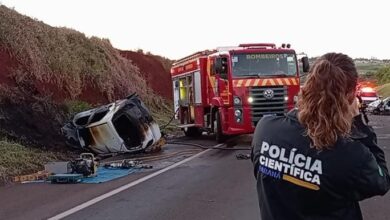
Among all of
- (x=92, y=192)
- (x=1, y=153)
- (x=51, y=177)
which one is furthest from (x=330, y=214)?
(x=1, y=153)

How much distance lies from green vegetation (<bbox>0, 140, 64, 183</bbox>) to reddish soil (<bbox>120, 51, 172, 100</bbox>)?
26.0 metres

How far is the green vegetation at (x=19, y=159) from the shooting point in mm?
11375

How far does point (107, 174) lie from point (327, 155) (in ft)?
31.1

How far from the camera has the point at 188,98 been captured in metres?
21.6

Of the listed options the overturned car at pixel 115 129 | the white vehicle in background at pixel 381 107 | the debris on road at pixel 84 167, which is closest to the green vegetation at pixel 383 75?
the white vehicle in background at pixel 381 107

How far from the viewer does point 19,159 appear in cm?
1229

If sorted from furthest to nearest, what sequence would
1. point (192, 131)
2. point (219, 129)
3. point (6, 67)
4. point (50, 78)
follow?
point (50, 78)
point (192, 131)
point (6, 67)
point (219, 129)

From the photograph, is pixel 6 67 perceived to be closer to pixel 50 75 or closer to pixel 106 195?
pixel 50 75

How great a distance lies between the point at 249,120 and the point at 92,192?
335 inches

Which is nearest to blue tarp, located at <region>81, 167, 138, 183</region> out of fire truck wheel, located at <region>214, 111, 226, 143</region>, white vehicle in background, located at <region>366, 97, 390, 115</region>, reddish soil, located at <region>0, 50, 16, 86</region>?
fire truck wheel, located at <region>214, 111, 226, 143</region>

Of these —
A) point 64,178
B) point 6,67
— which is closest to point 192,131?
point 6,67

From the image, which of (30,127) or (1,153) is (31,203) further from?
(30,127)

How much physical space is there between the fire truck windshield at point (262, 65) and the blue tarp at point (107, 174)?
249 inches

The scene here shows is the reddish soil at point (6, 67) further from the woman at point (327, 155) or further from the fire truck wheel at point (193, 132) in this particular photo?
the woman at point (327, 155)
